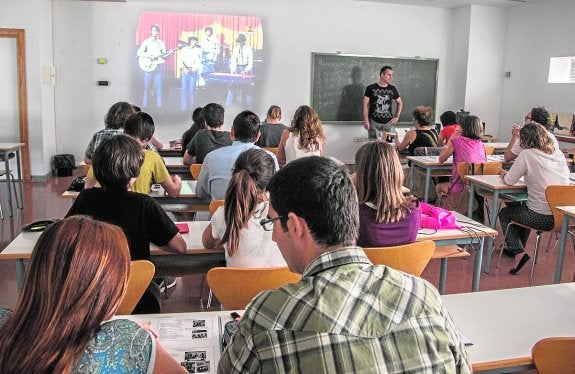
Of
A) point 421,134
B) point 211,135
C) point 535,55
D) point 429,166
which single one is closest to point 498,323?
point 211,135

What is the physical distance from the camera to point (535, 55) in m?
9.46

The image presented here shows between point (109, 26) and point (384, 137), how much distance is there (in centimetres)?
457

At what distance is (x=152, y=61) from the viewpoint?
8.88 metres

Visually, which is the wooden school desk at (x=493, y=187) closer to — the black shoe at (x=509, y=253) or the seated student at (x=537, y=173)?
the seated student at (x=537, y=173)

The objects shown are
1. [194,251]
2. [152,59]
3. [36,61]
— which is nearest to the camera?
[194,251]

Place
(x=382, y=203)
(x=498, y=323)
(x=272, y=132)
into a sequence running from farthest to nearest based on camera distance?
(x=272, y=132) → (x=382, y=203) → (x=498, y=323)

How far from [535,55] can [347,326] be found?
962cm

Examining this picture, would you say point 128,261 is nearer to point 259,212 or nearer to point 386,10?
point 259,212

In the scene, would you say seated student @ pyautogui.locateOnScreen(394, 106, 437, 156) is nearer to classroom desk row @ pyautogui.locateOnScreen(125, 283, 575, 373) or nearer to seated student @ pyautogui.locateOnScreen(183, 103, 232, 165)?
seated student @ pyautogui.locateOnScreen(183, 103, 232, 165)

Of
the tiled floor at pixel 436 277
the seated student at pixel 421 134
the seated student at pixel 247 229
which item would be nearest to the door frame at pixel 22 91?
the tiled floor at pixel 436 277

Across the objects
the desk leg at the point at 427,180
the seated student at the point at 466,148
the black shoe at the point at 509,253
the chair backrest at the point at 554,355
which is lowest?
the black shoe at the point at 509,253

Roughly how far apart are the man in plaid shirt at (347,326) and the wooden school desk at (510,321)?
68 centimetres

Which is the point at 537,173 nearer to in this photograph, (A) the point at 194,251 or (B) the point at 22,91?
(A) the point at 194,251

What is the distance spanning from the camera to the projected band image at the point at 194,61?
884 cm
